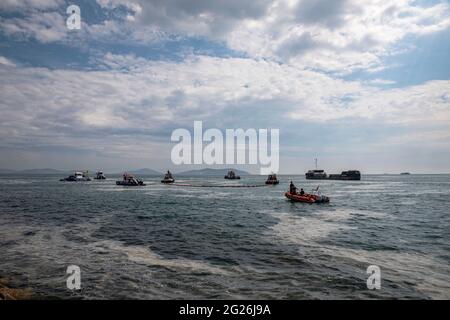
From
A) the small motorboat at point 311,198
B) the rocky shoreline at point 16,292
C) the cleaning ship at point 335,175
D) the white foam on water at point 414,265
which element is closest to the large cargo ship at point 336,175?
the cleaning ship at point 335,175

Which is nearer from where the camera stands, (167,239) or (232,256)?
(232,256)

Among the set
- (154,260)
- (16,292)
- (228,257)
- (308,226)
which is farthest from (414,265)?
(16,292)

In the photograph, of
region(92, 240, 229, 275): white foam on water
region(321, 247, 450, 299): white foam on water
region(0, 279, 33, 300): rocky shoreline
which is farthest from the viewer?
region(92, 240, 229, 275): white foam on water

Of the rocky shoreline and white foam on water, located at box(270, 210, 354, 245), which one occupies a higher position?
the rocky shoreline

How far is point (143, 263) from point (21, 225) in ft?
63.2

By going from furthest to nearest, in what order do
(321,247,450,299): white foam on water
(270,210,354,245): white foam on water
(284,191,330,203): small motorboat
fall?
1. (284,191,330,203): small motorboat
2. (270,210,354,245): white foam on water
3. (321,247,450,299): white foam on water

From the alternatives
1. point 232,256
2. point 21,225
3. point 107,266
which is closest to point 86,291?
point 107,266

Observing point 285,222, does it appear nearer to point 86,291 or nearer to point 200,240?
point 200,240

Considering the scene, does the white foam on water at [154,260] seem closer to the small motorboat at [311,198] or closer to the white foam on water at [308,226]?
the white foam on water at [308,226]

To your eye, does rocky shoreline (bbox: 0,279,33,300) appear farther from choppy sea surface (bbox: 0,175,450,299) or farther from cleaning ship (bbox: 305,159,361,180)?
cleaning ship (bbox: 305,159,361,180)

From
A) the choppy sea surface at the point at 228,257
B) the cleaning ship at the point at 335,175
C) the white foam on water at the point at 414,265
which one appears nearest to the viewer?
the choppy sea surface at the point at 228,257

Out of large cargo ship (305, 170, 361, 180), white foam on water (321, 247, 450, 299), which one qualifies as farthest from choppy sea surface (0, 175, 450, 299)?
large cargo ship (305, 170, 361, 180)

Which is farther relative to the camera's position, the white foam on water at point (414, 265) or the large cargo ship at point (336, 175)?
the large cargo ship at point (336, 175)
